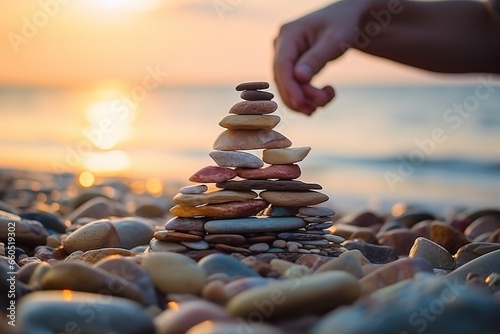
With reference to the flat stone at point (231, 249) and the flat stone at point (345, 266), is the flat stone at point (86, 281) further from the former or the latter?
the flat stone at point (231, 249)

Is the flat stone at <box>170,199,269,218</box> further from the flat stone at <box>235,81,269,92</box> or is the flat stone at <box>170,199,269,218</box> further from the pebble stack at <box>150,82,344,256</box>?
the flat stone at <box>235,81,269,92</box>

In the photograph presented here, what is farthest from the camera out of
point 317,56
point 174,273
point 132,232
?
point 132,232

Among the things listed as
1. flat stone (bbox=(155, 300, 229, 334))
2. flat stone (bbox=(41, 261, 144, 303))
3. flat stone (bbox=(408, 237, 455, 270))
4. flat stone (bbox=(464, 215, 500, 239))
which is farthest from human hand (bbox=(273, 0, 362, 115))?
flat stone (bbox=(464, 215, 500, 239))

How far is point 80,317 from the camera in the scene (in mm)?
2227

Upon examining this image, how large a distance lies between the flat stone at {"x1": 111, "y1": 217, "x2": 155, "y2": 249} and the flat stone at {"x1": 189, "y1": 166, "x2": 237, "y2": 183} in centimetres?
93

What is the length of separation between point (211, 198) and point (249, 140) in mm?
421

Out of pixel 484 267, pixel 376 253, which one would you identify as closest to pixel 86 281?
pixel 484 267

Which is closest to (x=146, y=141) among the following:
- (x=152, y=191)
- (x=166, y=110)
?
(x=152, y=191)

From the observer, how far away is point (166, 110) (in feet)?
112

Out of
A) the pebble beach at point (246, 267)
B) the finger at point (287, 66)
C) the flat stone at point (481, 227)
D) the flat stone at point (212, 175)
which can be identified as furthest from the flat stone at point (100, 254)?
the flat stone at point (481, 227)

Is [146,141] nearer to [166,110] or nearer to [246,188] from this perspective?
[166,110]

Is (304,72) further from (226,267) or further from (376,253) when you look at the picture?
(376,253)

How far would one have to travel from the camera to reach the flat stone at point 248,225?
149 inches

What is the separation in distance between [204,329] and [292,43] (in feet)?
3.32
